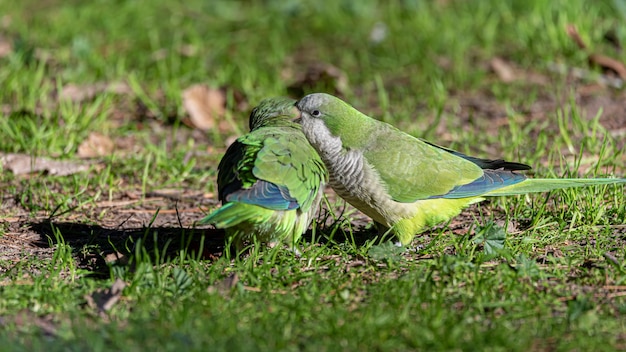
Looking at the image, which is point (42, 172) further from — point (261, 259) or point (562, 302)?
point (562, 302)

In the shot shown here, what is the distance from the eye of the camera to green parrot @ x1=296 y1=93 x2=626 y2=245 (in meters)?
4.60

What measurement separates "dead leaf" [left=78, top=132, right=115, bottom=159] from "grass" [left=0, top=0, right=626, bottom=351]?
8 cm

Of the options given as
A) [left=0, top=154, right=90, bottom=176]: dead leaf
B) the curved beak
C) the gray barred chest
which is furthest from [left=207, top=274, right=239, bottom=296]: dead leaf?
[left=0, top=154, right=90, bottom=176]: dead leaf

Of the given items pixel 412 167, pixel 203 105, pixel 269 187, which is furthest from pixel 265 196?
pixel 203 105

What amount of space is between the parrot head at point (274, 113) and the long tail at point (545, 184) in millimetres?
A: 1171

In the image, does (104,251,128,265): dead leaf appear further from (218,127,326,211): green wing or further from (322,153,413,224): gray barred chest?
(322,153,413,224): gray barred chest

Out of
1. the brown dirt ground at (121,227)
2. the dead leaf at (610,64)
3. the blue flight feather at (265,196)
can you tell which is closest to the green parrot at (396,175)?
the brown dirt ground at (121,227)

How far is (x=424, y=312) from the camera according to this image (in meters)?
3.55

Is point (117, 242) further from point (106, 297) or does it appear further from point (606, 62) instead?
point (606, 62)

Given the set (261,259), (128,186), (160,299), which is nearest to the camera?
(160,299)

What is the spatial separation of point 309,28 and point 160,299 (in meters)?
5.69

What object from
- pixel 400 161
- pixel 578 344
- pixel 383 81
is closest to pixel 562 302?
pixel 578 344

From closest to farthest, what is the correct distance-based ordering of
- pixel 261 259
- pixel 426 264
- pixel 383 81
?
1. pixel 426 264
2. pixel 261 259
3. pixel 383 81

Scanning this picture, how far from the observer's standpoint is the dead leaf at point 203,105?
276 inches
